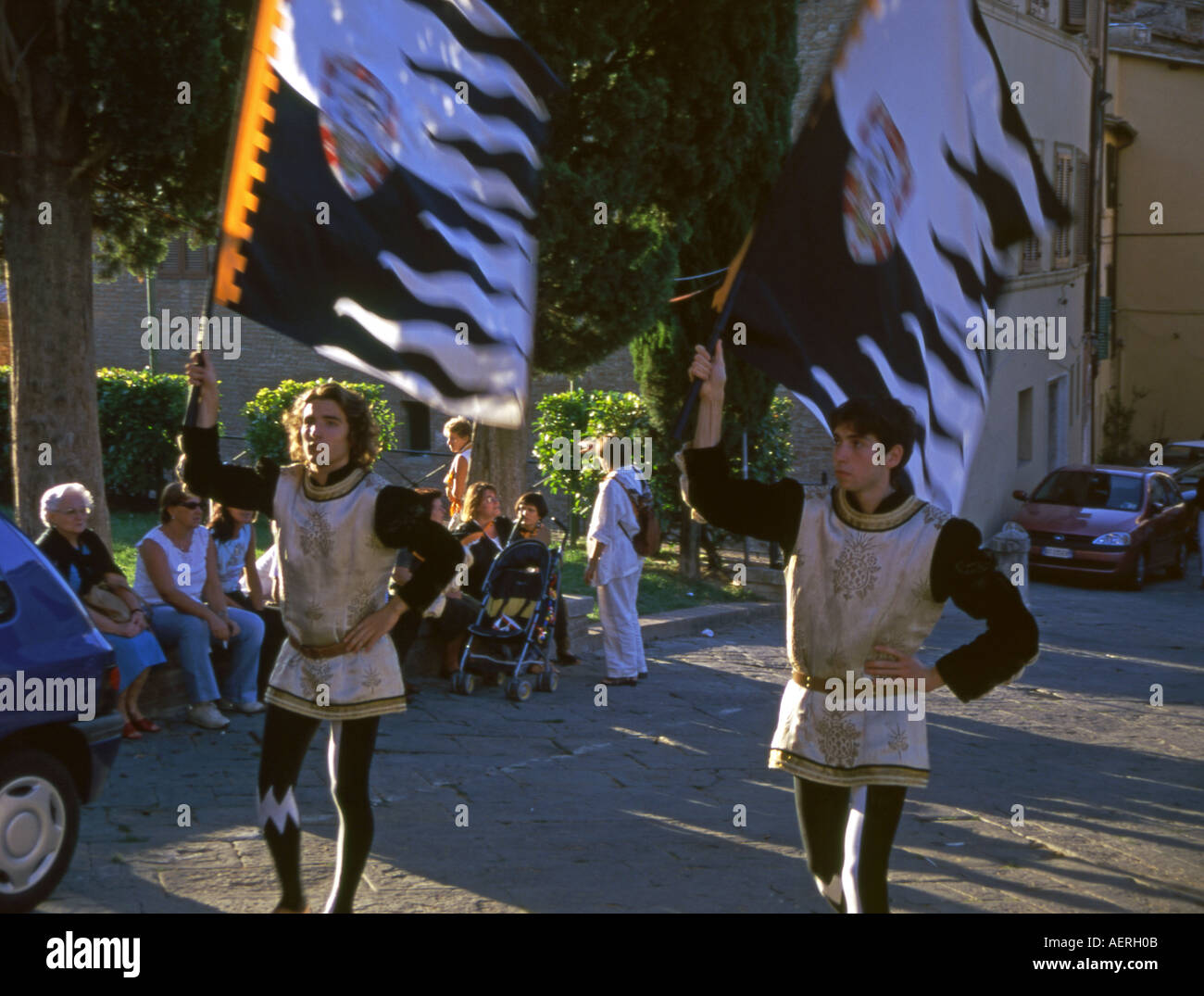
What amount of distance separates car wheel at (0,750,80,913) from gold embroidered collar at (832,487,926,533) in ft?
10.7

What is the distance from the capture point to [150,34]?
9359 millimetres

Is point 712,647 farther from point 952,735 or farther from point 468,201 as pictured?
point 468,201

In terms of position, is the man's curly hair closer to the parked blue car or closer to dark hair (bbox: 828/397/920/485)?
the parked blue car

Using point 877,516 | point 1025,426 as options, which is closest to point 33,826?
point 877,516

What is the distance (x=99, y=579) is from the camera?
868cm

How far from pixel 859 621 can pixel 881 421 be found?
0.59 meters

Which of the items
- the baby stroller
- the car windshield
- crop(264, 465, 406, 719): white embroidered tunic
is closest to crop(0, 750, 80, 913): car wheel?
crop(264, 465, 406, 719): white embroidered tunic

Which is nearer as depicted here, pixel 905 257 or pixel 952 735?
pixel 905 257

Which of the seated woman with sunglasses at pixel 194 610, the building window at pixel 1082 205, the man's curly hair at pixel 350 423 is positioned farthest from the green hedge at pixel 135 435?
the building window at pixel 1082 205

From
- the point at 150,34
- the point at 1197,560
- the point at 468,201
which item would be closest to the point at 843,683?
the point at 468,201

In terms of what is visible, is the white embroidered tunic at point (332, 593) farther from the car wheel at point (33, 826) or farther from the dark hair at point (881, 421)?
the dark hair at point (881, 421)

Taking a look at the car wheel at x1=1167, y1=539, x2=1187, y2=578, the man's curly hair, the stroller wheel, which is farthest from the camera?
the car wheel at x1=1167, y1=539, x2=1187, y2=578

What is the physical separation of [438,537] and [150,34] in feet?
17.8

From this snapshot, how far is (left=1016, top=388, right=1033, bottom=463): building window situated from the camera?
2802 cm
